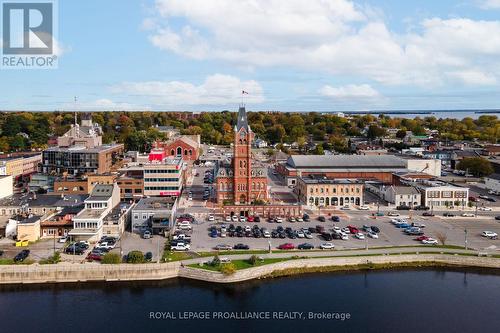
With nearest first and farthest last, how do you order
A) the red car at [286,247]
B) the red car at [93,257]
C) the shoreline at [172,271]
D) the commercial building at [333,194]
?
the shoreline at [172,271]
the red car at [93,257]
the red car at [286,247]
the commercial building at [333,194]

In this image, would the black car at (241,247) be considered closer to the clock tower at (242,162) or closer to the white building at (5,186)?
the clock tower at (242,162)

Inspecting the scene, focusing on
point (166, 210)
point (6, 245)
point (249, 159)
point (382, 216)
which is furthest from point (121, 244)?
point (382, 216)

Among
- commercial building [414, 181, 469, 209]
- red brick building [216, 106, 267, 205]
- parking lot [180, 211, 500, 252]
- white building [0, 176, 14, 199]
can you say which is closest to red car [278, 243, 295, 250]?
parking lot [180, 211, 500, 252]

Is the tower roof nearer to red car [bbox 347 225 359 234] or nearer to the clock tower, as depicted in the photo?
the clock tower

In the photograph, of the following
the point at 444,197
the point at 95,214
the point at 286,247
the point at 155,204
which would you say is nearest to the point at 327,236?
the point at 286,247

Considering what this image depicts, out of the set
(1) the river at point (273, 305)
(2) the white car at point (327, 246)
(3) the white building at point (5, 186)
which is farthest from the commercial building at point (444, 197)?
(3) the white building at point (5, 186)

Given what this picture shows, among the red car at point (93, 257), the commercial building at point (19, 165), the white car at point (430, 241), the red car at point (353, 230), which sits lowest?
the red car at point (93, 257)

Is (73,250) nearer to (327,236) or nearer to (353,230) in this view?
(327,236)
